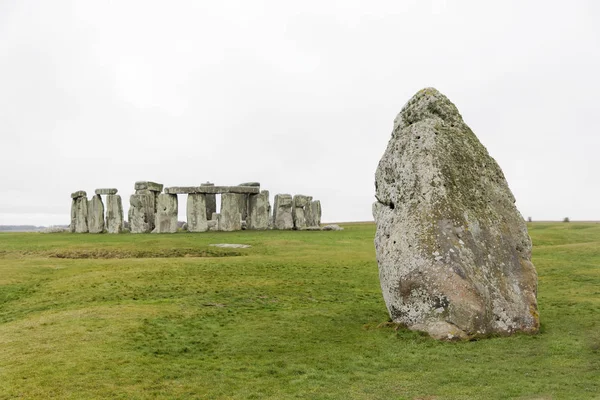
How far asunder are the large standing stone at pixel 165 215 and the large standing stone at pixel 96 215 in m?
5.16

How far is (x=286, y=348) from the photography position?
36.1 ft

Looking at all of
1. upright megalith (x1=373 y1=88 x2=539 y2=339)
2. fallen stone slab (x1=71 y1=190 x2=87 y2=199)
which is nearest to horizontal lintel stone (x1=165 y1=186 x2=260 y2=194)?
fallen stone slab (x1=71 y1=190 x2=87 y2=199)

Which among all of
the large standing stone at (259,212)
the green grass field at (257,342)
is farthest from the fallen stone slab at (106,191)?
the green grass field at (257,342)

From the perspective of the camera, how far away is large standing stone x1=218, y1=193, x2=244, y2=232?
4166 centimetres

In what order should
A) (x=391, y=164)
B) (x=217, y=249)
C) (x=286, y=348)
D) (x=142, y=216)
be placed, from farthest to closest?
(x=142, y=216) → (x=217, y=249) → (x=391, y=164) → (x=286, y=348)

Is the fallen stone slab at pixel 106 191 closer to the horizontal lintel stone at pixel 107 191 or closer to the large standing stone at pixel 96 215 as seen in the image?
the horizontal lintel stone at pixel 107 191

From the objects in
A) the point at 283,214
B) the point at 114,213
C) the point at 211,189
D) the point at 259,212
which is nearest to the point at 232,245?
the point at 211,189

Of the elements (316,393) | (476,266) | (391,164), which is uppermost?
(391,164)

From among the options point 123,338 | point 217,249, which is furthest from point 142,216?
point 123,338

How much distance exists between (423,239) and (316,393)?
14.9 ft

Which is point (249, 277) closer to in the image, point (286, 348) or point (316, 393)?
point (286, 348)

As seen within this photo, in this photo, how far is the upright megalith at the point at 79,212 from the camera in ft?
145

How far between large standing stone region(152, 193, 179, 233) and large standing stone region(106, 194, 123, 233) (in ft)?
11.7

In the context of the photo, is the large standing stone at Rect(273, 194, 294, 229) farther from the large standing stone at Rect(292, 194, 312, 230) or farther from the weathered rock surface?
the weathered rock surface
